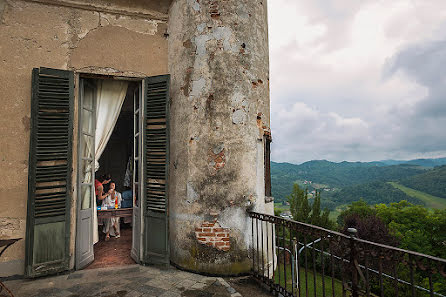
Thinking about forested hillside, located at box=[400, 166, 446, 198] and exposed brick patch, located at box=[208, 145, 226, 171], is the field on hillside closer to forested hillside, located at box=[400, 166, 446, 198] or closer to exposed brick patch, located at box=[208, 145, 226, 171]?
forested hillside, located at box=[400, 166, 446, 198]

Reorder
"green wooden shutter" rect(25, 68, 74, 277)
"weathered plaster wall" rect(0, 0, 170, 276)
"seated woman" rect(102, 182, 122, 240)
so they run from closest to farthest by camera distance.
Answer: "green wooden shutter" rect(25, 68, 74, 277)
"weathered plaster wall" rect(0, 0, 170, 276)
"seated woman" rect(102, 182, 122, 240)

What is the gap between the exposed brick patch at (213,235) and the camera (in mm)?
3836

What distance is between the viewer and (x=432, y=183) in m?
74.4

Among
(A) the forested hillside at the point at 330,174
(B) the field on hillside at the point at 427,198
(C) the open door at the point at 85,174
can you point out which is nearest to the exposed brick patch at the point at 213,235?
(C) the open door at the point at 85,174

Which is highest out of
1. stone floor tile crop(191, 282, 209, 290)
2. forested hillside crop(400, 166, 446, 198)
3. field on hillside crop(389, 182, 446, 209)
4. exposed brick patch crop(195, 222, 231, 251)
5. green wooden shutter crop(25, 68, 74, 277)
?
green wooden shutter crop(25, 68, 74, 277)

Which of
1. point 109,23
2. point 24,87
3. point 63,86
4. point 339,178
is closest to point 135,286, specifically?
point 63,86

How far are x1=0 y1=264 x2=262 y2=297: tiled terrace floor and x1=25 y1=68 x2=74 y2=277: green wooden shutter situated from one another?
27cm

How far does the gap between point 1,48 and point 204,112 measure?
317 centimetres

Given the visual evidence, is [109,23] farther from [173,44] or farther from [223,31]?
[223,31]

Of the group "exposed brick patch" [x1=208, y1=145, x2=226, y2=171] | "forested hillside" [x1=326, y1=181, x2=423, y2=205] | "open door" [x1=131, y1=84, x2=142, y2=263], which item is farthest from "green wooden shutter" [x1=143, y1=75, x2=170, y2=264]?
"forested hillside" [x1=326, y1=181, x2=423, y2=205]

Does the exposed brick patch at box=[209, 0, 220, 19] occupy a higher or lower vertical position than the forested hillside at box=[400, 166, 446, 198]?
higher

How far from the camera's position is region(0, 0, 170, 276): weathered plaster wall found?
3.73m

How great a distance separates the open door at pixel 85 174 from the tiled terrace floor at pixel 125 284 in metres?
0.38

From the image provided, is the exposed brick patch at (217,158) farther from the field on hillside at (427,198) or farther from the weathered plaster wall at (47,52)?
the field on hillside at (427,198)
